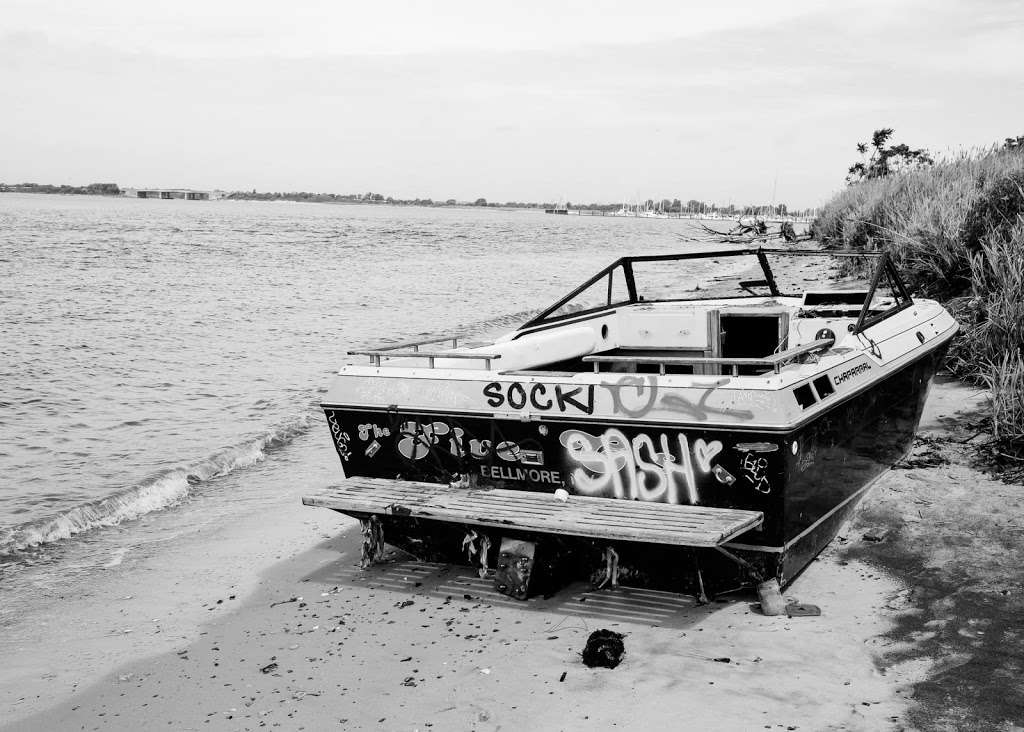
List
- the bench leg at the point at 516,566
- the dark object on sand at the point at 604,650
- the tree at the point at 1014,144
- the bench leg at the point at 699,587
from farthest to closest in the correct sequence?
1. the tree at the point at 1014,144
2. the bench leg at the point at 516,566
3. the bench leg at the point at 699,587
4. the dark object on sand at the point at 604,650

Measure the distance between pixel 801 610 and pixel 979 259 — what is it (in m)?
6.18

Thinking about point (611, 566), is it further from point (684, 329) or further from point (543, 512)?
point (684, 329)

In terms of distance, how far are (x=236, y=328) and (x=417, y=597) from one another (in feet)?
47.7

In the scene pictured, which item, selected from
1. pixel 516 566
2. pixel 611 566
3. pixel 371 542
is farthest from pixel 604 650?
pixel 371 542

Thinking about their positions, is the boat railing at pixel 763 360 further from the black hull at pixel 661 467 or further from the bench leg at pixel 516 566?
the bench leg at pixel 516 566

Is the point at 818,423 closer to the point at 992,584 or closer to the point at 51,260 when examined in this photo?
the point at 992,584

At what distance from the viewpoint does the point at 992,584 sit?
15.2ft

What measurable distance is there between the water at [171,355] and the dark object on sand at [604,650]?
14.0 feet

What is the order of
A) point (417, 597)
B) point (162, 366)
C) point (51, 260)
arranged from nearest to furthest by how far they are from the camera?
point (417, 597), point (162, 366), point (51, 260)

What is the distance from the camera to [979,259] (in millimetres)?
9211

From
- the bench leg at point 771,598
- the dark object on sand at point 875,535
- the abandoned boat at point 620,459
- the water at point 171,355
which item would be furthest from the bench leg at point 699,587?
the water at point 171,355

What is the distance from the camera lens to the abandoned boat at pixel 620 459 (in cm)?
452

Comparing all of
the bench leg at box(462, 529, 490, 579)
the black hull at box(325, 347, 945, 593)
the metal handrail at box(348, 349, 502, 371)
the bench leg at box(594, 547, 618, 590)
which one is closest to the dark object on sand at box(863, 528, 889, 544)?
the black hull at box(325, 347, 945, 593)

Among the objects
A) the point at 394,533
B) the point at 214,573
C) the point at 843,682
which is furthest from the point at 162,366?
the point at 843,682
